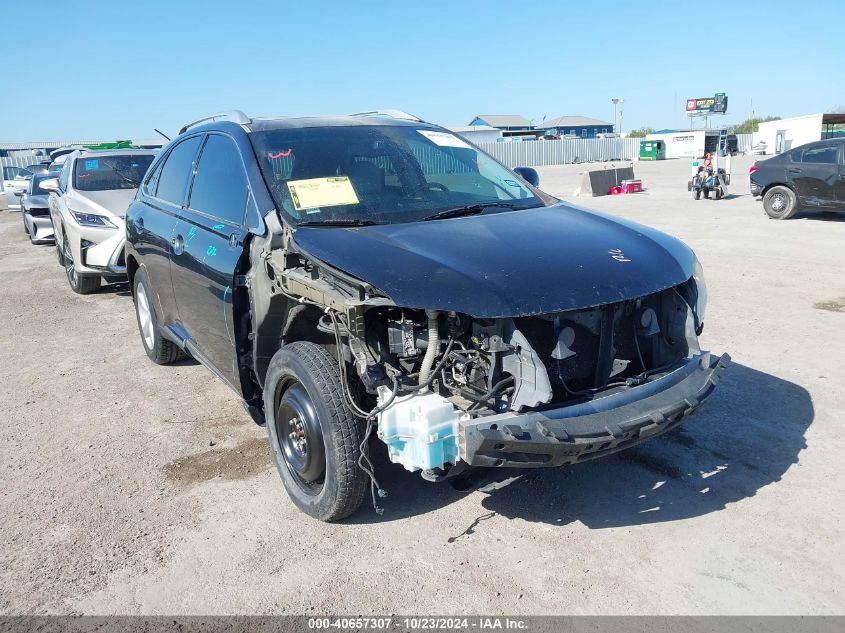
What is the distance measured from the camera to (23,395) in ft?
18.1

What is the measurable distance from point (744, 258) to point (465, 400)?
8.31 metres

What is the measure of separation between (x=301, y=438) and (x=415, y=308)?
3.76 feet

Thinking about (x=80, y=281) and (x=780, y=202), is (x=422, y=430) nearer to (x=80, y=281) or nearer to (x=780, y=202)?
(x=80, y=281)

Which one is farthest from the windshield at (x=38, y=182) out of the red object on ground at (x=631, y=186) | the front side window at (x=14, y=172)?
the red object on ground at (x=631, y=186)

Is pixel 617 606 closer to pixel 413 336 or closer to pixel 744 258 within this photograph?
pixel 413 336

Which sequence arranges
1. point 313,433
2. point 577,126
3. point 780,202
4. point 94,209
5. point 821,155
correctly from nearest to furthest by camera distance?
point 313,433 → point 94,209 → point 821,155 → point 780,202 → point 577,126

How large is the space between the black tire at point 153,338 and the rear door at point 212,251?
1.07 m

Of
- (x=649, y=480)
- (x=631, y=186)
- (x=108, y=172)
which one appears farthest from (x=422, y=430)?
(x=631, y=186)

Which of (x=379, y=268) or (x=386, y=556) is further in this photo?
(x=386, y=556)

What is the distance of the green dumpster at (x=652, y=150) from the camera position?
51.9 metres

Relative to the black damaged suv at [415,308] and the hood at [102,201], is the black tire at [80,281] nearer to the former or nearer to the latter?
the hood at [102,201]

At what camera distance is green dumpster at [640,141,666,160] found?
51.9 metres

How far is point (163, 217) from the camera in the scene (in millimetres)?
4984

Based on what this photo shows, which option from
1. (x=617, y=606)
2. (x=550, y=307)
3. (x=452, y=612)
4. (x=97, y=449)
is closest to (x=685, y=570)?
(x=617, y=606)
